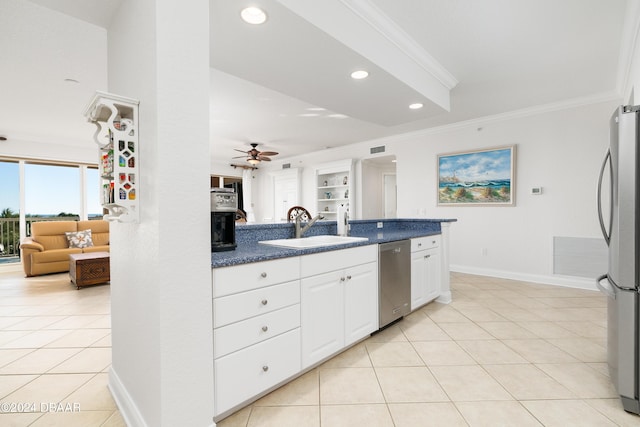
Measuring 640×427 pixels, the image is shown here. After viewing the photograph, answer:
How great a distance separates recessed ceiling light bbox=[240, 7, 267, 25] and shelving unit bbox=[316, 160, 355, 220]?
4.92 meters

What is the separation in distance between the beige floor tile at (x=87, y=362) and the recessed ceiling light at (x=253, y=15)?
2590mm

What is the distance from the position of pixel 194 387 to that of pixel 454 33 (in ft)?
10.2

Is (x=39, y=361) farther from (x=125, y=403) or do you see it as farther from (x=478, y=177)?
(x=478, y=177)

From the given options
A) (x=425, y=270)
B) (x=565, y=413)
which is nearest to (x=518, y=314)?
(x=425, y=270)

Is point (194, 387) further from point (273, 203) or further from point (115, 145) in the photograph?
point (273, 203)

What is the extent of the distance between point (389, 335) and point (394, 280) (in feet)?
1.61

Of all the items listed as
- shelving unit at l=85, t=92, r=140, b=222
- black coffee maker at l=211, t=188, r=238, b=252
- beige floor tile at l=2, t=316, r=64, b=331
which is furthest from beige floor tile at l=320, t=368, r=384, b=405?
beige floor tile at l=2, t=316, r=64, b=331

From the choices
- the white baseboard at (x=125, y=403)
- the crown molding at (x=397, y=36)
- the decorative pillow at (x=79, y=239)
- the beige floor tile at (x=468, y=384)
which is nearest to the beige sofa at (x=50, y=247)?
the decorative pillow at (x=79, y=239)

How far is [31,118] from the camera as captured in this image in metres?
4.56

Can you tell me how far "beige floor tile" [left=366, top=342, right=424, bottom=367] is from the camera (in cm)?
215

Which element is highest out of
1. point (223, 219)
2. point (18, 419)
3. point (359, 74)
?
point (359, 74)

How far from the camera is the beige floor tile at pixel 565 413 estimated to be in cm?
153

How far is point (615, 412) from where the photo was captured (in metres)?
1.61

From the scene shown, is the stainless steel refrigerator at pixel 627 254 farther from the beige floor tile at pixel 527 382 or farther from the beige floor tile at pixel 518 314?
the beige floor tile at pixel 518 314
